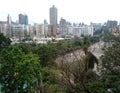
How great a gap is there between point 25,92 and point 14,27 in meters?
59.0

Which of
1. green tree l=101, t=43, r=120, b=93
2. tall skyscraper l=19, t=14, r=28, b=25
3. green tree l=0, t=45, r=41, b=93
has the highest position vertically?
tall skyscraper l=19, t=14, r=28, b=25

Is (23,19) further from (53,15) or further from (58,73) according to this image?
(58,73)

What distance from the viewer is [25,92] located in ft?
30.5

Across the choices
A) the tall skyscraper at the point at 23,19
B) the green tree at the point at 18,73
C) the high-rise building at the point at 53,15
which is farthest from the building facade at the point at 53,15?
the green tree at the point at 18,73

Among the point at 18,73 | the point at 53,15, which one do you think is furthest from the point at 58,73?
the point at 53,15

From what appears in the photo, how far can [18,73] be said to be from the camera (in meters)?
9.38

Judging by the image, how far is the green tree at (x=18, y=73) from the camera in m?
9.26

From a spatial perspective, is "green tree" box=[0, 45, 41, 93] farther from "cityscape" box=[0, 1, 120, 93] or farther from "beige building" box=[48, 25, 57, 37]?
"beige building" box=[48, 25, 57, 37]

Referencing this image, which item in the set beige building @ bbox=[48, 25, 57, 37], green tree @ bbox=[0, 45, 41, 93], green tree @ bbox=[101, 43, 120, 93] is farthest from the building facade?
green tree @ bbox=[101, 43, 120, 93]

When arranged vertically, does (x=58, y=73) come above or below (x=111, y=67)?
below

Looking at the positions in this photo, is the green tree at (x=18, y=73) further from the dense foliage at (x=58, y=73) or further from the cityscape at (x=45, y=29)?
the cityscape at (x=45, y=29)

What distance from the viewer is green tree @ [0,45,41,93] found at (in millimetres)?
9258

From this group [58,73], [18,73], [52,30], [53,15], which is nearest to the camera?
[58,73]

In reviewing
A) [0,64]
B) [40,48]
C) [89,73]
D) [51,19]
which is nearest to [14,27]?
[51,19]
